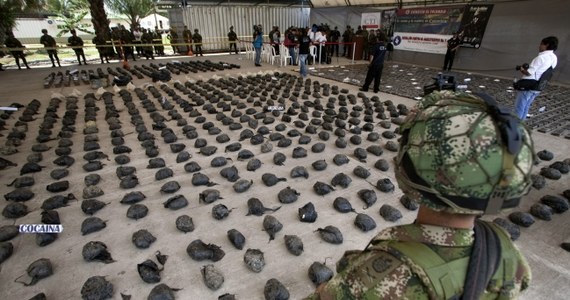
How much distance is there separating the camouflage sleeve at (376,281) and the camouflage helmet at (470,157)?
0.21 metres

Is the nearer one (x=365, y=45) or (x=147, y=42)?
(x=365, y=45)

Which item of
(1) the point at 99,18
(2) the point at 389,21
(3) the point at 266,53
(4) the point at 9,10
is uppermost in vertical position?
(4) the point at 9,10

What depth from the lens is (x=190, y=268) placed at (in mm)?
2570

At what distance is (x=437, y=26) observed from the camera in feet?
41.6

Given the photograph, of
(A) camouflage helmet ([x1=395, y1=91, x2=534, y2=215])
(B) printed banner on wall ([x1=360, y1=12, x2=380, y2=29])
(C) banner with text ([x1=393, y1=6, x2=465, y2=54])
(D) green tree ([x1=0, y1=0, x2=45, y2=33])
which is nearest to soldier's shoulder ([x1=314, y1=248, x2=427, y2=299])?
(A) camouflage helmet ([x1=395, y1=91, x2=534, y2=215])

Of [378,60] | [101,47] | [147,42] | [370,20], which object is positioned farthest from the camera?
[147,42]

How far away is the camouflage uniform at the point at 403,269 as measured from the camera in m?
0.88

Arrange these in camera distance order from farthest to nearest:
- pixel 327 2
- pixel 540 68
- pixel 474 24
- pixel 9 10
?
1. pixel 327 2
2. pixel 9 10
3. pixel 474 24
4. pixel 540 68

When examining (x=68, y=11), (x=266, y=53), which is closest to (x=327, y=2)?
(x=266, y=53)

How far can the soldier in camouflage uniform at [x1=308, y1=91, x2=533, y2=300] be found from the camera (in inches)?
32.3

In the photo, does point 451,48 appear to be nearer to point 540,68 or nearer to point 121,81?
point 540,68

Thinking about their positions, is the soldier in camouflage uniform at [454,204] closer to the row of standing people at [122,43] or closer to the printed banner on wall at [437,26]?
the printed banner on wall at [437,26]

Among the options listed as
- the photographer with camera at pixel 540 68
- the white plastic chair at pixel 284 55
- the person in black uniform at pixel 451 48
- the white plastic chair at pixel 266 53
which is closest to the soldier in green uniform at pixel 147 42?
the white plastic chair at pixel 266 53

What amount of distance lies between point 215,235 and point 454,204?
2.48 metres
